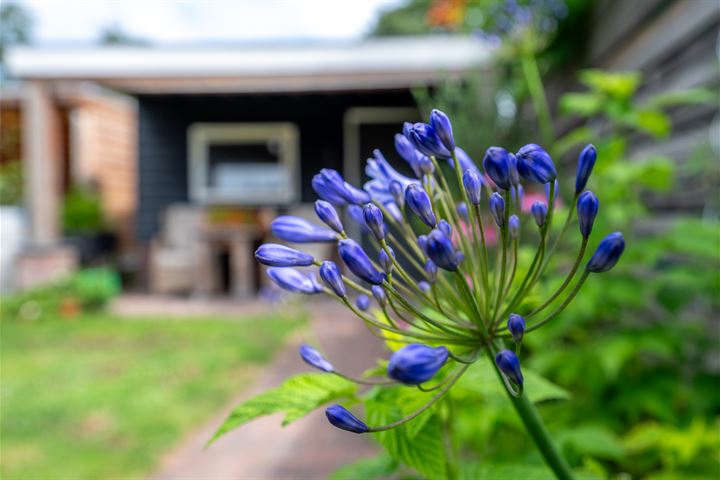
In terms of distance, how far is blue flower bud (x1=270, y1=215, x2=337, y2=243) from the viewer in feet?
2.32

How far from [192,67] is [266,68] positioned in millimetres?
1054

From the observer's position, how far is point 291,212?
32.6 ft

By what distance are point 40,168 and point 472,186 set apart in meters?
9.42

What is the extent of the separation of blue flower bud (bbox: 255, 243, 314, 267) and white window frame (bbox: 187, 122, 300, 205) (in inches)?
407

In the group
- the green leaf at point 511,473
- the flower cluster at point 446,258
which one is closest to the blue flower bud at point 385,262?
the flower cluster at point 446,258

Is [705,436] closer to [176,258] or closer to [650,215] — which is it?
[650,215]

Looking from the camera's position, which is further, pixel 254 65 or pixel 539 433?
pixel 254 65

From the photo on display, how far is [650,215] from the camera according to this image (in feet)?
10.1

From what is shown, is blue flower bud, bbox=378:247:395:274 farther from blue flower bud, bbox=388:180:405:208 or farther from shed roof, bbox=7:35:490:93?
shed roof, bbox=7:35:490:93

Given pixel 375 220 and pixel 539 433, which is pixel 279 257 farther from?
pixel 539 433

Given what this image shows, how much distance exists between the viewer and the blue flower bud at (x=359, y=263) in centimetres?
59

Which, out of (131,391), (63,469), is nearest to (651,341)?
(63,469)

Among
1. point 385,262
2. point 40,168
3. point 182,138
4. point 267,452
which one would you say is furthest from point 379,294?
point 182,138

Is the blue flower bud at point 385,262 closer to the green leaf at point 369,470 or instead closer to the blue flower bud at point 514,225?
the blue flower bud at point 514,225
